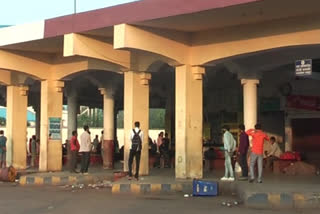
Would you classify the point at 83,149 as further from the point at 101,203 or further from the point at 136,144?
the point at 101,203

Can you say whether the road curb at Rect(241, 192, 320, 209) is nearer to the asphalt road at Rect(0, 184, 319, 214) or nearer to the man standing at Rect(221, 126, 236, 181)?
the asphalt road at Rect(0, 184, 319, 214)

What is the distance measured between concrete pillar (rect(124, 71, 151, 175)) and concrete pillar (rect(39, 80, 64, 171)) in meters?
4.36

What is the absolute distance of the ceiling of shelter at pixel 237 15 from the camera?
524 inches

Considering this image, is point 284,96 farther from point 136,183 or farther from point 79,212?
point 79,212

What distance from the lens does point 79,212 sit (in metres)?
11.2

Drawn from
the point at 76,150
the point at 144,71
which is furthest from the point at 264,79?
the point at 76,150

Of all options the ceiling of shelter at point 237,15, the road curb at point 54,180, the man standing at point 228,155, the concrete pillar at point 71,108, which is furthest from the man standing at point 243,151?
the concrete pillar at point 71,108

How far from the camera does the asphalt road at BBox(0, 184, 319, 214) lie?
1155cm

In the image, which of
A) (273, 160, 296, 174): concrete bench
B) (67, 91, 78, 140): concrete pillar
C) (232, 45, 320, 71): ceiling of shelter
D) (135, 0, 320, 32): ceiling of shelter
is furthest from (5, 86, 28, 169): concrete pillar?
(273, 160, 296, 174): concrete bench

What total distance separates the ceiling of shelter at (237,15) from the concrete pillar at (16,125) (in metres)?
9.49

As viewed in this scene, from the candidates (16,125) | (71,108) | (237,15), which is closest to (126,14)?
(237,15)

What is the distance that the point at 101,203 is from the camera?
1279 cm

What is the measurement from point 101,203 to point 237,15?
5.69 meters

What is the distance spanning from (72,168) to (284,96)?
877 cm
